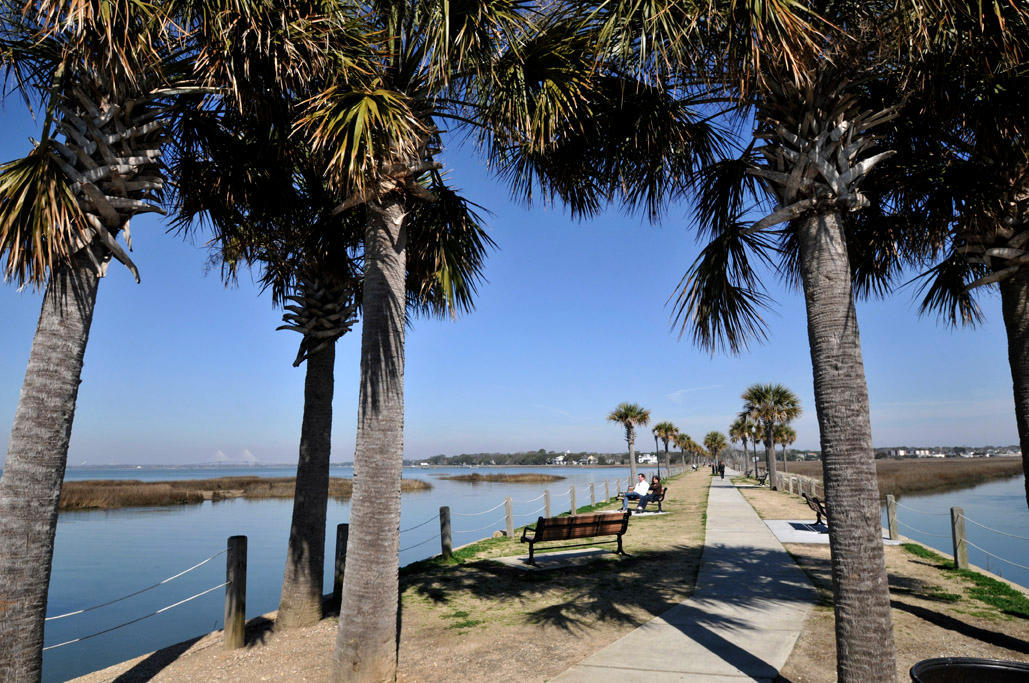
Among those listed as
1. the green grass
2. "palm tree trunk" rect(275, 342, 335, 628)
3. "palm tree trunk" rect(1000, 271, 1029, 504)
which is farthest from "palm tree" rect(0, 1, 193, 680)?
the green grass

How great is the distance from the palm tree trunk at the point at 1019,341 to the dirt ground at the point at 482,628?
412 centimetres

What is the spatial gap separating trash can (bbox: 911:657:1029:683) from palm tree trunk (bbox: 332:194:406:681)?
151 inches

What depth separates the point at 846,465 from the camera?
4.21 m

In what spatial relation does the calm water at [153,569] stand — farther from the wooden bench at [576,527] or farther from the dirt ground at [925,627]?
the dirt ground at [925,627]

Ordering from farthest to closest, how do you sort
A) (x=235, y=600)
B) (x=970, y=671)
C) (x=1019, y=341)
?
(x=235, y=600)
(x=1019, y=341)
(x=970, y=671)

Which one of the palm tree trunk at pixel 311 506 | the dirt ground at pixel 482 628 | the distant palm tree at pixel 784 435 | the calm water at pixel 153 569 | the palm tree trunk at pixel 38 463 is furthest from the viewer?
the distant palm tree at pixel 784 435

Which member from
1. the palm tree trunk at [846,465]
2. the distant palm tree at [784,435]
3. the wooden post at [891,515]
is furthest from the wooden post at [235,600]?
the distant palm tree at [784,435]

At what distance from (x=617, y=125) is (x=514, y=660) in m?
5.70

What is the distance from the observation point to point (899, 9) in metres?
4.36

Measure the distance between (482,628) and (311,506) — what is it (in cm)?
252

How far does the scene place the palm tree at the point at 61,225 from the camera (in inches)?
167

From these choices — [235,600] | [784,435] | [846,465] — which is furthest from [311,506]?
[784,435]

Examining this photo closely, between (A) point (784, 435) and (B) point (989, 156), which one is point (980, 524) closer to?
(B) point (989, 156)

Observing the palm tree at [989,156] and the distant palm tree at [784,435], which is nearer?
the palm tree at [989,156]
